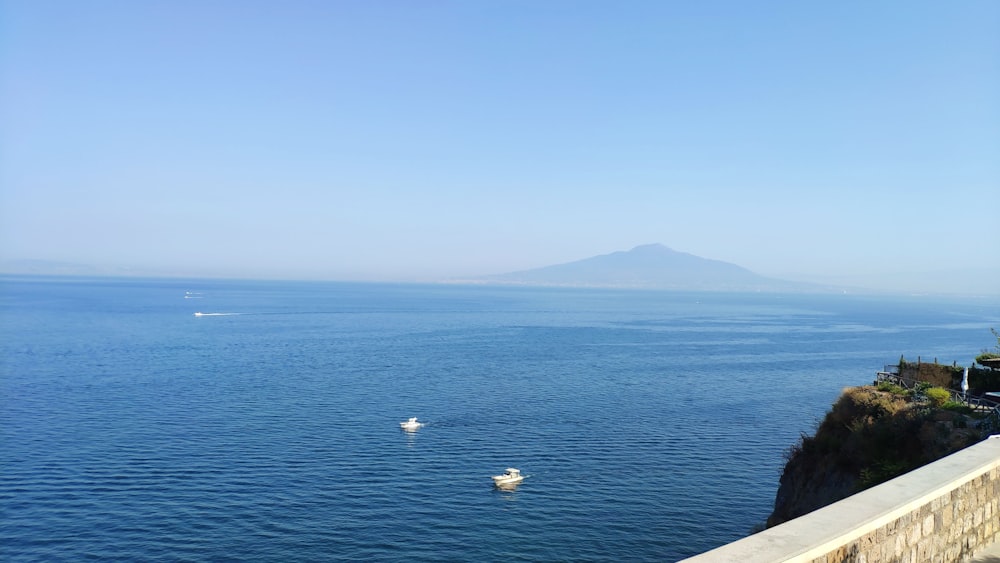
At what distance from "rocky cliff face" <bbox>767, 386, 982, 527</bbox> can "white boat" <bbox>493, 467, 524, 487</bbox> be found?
12.9 metres

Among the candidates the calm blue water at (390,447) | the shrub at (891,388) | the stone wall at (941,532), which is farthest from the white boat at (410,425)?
the stone wall at (941,532)

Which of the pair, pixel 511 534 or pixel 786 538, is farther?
pixel 511 534

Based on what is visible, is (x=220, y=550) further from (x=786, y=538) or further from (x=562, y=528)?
(x=786, y=538)

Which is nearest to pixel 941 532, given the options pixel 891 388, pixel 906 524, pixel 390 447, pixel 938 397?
pixel 906 524

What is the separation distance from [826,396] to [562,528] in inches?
1567

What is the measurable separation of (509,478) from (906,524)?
28020mm

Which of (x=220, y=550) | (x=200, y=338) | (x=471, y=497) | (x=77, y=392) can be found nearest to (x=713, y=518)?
(x=471, y=497)

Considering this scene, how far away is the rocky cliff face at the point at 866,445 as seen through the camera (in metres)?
18.1

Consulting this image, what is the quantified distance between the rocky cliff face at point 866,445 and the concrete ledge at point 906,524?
35.5 feet

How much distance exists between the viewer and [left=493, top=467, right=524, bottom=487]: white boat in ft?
108

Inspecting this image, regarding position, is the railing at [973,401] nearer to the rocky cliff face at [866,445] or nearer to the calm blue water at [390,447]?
the rocky cliff face at [866,445]

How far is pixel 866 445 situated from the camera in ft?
66.4

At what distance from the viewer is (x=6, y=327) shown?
108 meters

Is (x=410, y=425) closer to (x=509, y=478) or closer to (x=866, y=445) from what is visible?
(x=509, y=478)
